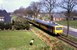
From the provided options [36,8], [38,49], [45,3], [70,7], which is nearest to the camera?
[38,49]

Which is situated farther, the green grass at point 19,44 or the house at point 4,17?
the house at point 4,17

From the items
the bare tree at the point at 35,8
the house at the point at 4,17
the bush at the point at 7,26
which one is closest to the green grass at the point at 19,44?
the bush at the point at 7,26

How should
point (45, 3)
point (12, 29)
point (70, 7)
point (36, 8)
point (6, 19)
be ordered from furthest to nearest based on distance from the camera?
point (36, 8), point (45, 3), point (6, 19), point (12, 29), point (70, 7)

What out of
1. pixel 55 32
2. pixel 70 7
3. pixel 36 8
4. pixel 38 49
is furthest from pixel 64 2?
pixel 36 8

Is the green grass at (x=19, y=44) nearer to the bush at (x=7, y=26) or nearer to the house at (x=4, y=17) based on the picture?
the bush at (x=7, y=26)

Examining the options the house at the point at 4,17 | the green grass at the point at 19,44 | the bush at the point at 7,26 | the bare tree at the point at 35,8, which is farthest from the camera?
the bare tree at the point at 35,8

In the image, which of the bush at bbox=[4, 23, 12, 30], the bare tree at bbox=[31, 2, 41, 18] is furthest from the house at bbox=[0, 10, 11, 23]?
the bare tree at bbox=[31, 2, 41, 18]

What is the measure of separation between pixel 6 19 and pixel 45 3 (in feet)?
63.0

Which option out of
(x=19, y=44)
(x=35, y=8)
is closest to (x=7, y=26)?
(x=19, y=44)

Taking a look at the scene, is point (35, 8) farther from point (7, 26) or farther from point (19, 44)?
point (19, 44)

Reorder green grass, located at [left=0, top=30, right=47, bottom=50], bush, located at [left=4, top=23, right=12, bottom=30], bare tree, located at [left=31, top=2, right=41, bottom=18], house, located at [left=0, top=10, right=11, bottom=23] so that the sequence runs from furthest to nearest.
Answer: bare tree, located at [left=31, top=2, right=41, bottom=18] → house, located at [left=0, top=10, right=11, bottom=23] → bush, located at [left=4, top=23, right=12, bottom=30] → green grass, located at [left=0, top=30, right=47, bottom=50]

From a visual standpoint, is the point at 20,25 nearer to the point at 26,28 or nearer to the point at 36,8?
the point at 26,28

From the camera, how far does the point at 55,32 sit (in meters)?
42.8

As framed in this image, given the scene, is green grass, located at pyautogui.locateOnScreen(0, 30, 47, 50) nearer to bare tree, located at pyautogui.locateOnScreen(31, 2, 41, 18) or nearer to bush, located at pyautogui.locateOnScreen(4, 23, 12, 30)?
bush, located at pyautogui.locateOnScreen(4, 23, 12, 30)
